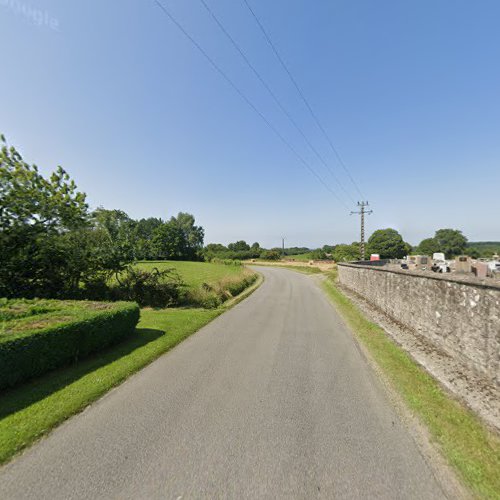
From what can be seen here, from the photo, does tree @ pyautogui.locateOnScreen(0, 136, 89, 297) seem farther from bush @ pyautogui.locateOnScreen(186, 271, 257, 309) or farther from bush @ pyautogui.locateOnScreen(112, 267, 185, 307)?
bush @ pyautogui.locateOnScreen(186, 271, 257, 309)

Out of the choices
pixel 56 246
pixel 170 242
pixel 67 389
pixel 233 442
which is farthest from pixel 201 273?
pixel 170 242

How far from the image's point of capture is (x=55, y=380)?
4691 mm

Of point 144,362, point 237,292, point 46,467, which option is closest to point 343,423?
point 46,467

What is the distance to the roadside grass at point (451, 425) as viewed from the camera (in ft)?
8.76

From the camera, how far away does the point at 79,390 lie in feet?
14.3

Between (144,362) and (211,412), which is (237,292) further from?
(211,412)

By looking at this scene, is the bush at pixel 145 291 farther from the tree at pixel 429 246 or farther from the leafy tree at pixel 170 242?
the tree at pixel 429 246

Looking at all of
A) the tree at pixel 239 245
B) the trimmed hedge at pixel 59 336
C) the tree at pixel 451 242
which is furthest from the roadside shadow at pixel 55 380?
the tree at pixel 451 242

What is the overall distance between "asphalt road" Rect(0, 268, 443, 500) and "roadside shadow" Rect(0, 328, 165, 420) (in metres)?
1.09

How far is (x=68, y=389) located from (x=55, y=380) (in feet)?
1.89

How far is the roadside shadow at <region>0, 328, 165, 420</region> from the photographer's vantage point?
3.92 m

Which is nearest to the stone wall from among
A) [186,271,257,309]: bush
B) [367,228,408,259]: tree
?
[186,271,257,309]: bush

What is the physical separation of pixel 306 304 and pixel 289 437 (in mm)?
10697

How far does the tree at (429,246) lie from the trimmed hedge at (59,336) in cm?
12769
